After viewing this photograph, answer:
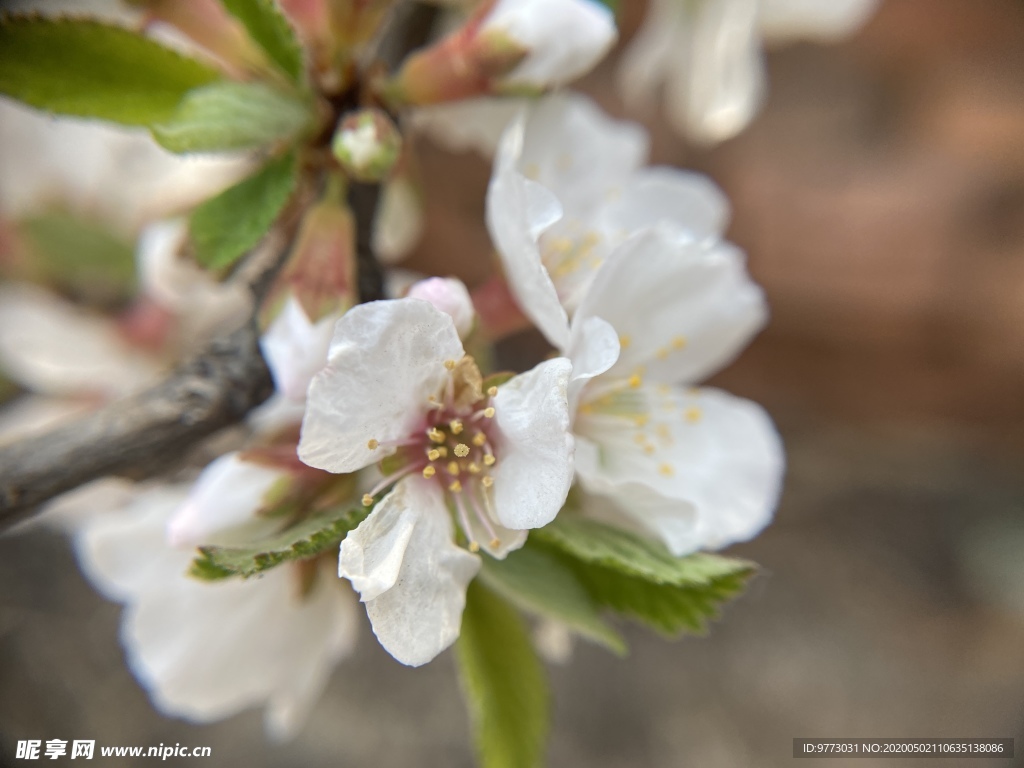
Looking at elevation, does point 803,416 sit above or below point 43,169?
below

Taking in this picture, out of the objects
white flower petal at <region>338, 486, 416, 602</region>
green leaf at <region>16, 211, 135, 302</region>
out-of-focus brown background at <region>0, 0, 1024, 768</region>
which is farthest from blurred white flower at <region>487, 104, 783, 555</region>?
out-of-focus brown background at <region>0, 0, 1024, 768</region>

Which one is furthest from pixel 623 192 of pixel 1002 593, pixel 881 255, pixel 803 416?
pixel 1002 593

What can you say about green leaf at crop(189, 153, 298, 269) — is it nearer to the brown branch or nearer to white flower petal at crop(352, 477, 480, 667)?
the brown branch

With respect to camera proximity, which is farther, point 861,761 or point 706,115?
point 861,761

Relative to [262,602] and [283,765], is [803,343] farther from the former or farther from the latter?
[262,602]

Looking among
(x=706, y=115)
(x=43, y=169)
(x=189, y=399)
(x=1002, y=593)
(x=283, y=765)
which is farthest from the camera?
(x=1002, y=593)

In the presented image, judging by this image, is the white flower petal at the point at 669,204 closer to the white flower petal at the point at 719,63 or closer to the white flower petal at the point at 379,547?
the white flower petal at the point at 719,63

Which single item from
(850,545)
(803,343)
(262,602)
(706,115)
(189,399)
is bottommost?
(850,545)
